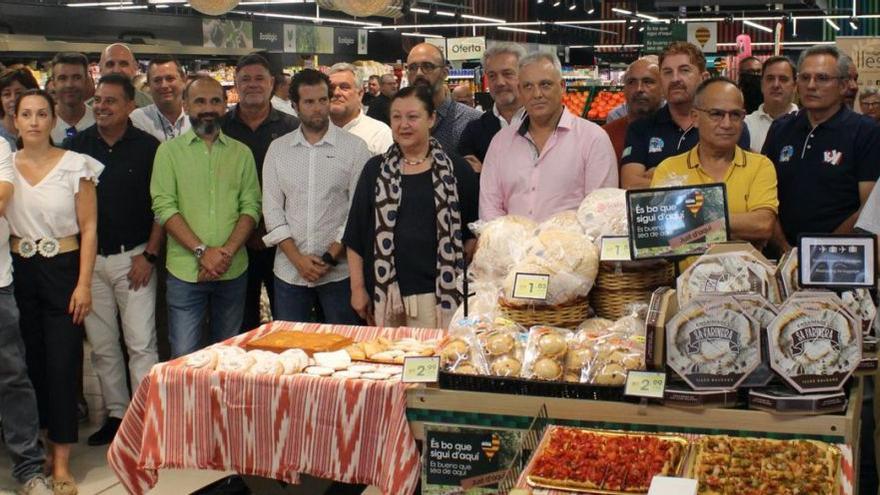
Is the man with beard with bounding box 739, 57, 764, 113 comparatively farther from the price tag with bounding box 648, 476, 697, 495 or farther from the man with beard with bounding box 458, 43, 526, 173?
the price tag with bounding box 648, 476, 697, 495

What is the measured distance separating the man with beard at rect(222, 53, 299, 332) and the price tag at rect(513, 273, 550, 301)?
2503 millimetres

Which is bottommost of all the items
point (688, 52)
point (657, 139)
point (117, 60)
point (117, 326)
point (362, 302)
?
point (117, 326)

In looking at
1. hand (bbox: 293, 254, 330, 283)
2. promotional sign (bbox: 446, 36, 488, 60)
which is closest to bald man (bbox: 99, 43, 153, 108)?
hand (bbox: 293, 254, 330, 283)

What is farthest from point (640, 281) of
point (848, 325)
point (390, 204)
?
point (390, 204)

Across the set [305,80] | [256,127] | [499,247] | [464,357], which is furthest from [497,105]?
[464,357]

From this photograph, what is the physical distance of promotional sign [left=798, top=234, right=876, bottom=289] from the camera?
9.20 feet

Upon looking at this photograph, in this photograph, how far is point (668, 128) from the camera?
178 inches

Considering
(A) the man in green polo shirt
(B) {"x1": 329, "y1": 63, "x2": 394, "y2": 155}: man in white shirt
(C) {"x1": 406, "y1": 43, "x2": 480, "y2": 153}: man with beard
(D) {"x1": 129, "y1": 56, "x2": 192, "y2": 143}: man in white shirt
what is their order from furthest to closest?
(D) {"x1": 129, "y1": 56, "x2": 192, "y2": 143}: man in white shirt → (B) {"x1": 329, "y1": 63, "x2": 394, "y2": 155}: man in white shirt → (C) {"x1": 406, "y1": 43, "x2": 480, "y2": 153}: man with beard → (A) the man in green polo shirt

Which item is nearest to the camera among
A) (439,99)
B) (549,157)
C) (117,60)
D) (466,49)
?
(549,157)

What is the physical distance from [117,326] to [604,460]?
3.39m

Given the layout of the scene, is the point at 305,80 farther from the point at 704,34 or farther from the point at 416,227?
the point at 704,34

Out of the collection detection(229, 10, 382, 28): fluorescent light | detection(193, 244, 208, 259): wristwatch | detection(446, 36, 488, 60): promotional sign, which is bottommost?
detection(193, 244, 208, 259): wristwatch

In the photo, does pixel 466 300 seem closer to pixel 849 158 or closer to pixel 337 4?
pixel 849 158

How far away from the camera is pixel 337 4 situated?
657 centimetres
